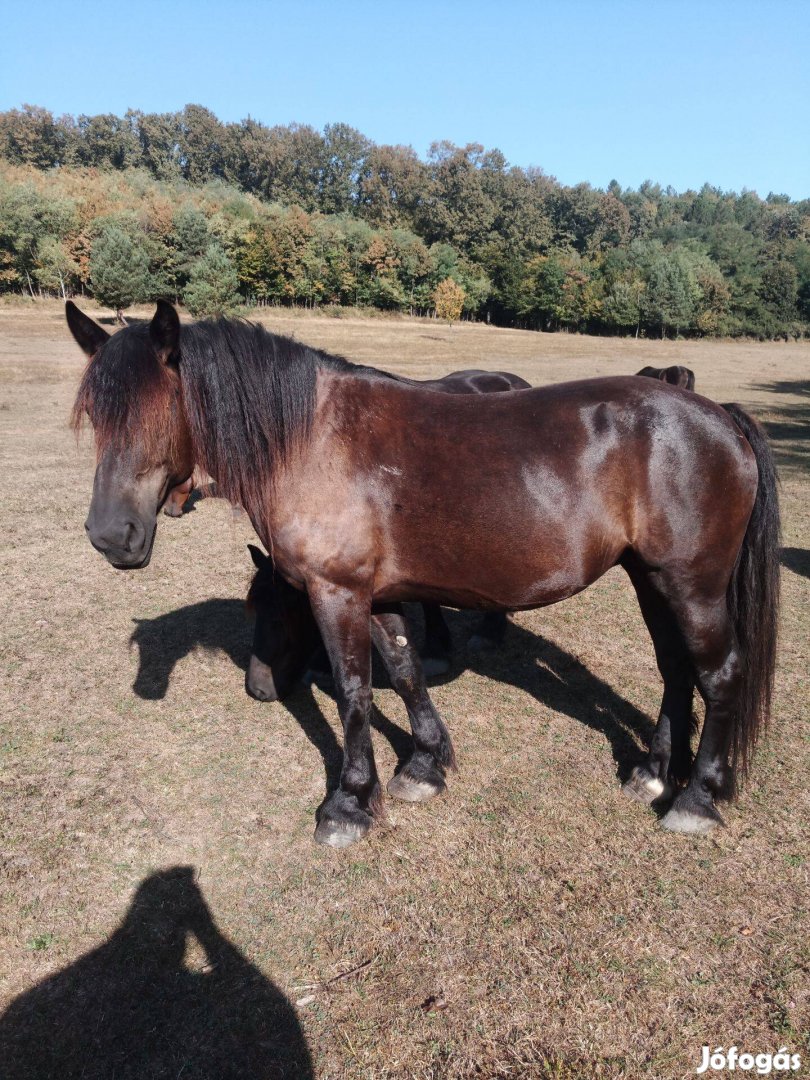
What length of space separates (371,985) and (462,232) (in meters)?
90.5

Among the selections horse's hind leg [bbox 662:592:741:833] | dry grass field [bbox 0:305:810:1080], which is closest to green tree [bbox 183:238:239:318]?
dry grass field [bbox 0:305:810:1080]

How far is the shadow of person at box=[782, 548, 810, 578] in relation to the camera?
7160mm

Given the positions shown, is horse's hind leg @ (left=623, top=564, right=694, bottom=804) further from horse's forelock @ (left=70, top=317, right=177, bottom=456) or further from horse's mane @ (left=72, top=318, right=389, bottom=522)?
horse's forelock @ (left=70, top=317, right=177, bottom=456)

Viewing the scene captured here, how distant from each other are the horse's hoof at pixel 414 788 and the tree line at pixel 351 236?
101ft

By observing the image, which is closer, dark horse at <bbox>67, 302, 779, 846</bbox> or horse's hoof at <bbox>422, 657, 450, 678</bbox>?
dark horse at <bbox>67, 302, 779, 846</bbox>

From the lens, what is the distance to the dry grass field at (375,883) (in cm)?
232

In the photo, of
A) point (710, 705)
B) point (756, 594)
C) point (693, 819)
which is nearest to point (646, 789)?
point (693, 819)

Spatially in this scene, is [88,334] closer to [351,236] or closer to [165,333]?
[165,333]

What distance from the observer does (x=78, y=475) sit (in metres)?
10.5

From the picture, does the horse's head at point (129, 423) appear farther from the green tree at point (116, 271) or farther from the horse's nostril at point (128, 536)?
the green tree at point (116, 271)

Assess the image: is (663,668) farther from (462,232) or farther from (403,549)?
(462,232)

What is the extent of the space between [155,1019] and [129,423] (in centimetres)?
225

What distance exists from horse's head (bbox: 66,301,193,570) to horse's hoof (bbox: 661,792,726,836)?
2.87m

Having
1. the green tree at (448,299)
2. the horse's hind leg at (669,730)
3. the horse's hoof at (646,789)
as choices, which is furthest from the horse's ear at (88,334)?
the green tree at (448,299)
